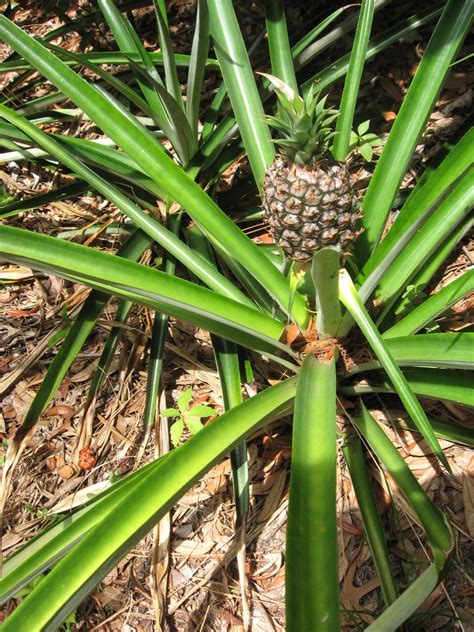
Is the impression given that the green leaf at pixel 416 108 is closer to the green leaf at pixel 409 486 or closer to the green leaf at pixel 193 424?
the green leaf at pixel 409 486

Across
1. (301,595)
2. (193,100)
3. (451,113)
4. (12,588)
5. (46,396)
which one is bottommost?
(12,588)

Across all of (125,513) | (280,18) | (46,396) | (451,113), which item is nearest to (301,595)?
(125,513)

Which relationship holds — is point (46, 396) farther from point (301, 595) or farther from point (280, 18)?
point (280, 18)

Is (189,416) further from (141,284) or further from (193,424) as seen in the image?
(141,284)

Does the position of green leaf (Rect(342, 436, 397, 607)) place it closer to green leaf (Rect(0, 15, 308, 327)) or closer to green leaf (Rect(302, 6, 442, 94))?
green leaf (Rect(0, 15, 308, 327))

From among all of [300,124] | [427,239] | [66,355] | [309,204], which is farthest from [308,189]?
[66,355]

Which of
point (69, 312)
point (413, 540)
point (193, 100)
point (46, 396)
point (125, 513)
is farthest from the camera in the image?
point (69, 312)
